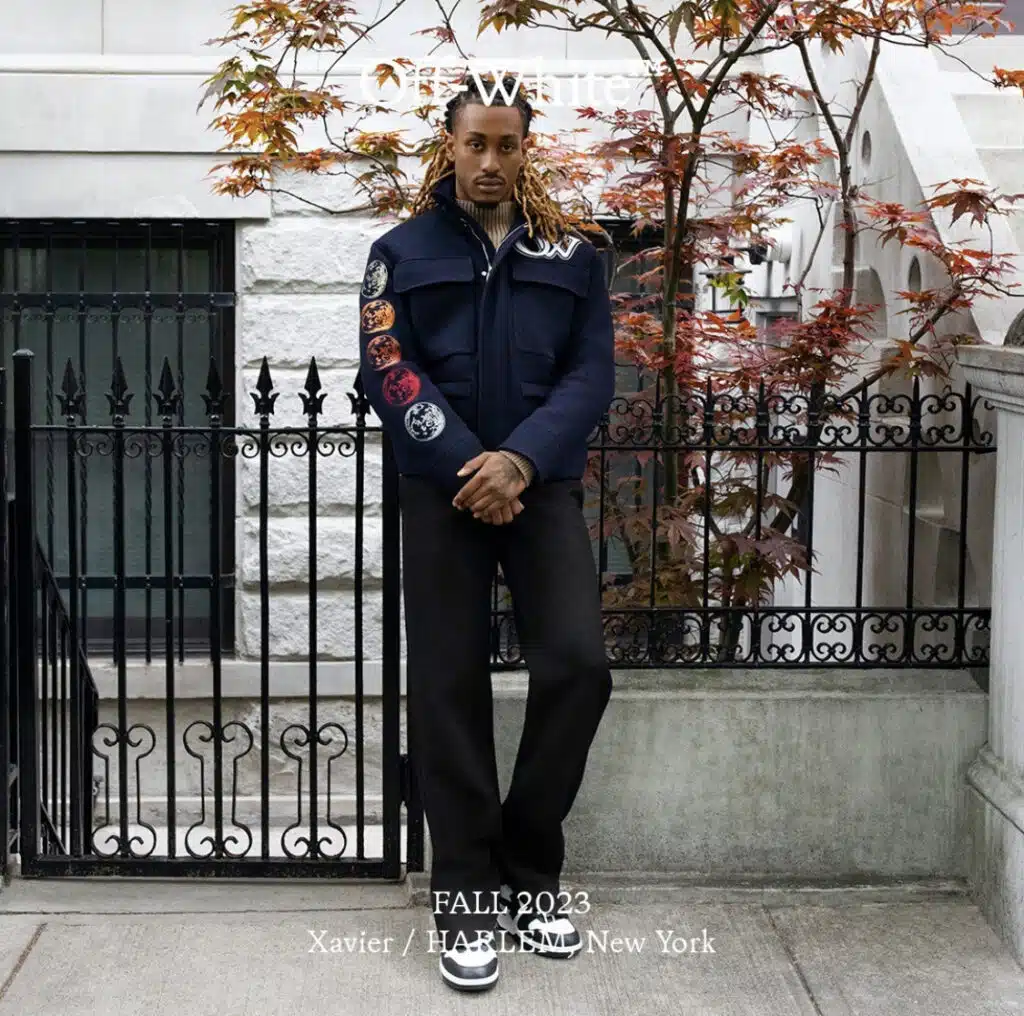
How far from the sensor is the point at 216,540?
5445 millimetres

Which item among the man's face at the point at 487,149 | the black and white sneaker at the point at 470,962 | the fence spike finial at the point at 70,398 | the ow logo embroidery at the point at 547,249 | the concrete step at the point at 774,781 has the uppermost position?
the man's face at the point at 487,149

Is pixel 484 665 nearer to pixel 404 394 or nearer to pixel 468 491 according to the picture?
pixel 468 491

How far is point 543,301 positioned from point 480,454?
0.47m

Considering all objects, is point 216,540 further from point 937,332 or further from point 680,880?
point 937,332

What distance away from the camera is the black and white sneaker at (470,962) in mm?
4477

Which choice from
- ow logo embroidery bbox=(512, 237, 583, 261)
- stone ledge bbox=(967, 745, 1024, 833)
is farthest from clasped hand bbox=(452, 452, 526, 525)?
stone ledge bbox=(967, 745, 1024, 833)

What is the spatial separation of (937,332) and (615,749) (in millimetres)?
1996

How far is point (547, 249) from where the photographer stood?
15.0 feet

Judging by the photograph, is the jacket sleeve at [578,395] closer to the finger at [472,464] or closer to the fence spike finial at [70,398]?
the finger at [472,464]

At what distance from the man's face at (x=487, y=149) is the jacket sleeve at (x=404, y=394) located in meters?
0.30

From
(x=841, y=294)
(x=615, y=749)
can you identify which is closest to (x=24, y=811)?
(x=615, y=749)

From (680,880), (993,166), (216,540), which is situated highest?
(993,166)

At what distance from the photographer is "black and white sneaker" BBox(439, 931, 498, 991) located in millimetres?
4477

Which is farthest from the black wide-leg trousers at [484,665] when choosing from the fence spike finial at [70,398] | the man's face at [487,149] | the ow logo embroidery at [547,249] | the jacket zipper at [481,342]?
the fence spike finial at [70,398]
